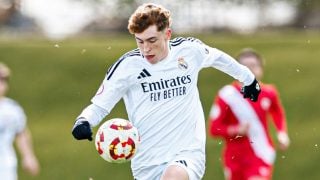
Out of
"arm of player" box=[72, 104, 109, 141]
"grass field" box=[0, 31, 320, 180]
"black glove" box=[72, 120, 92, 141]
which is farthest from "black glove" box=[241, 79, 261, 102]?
"grass field" box=[0, 31, 320, 180]

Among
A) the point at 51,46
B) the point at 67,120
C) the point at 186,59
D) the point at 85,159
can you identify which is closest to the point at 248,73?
the point at 186,59

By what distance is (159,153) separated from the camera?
8594mm

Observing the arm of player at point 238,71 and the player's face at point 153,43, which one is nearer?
the player's face at point 153,43

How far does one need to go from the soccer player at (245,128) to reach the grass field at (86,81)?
6782mm

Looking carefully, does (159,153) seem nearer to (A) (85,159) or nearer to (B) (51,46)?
(A) (85,159)

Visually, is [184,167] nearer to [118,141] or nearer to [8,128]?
[118,141]

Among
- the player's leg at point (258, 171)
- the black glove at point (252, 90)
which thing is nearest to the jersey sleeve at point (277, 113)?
the player's leg at point (258, 171)

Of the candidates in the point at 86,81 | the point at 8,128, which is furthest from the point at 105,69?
the point at 8,128

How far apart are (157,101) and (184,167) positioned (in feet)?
1.90

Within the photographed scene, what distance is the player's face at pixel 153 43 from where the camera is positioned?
839 cm

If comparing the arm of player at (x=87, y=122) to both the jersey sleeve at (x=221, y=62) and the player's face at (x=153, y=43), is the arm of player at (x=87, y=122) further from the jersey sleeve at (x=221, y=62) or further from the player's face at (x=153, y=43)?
the jersey sleeve at (x=221, y=62)

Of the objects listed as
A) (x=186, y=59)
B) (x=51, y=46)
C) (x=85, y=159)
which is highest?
(x=186, y=59)

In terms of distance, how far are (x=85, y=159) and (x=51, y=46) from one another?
3.60m

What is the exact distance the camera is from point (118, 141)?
27.2 ft
